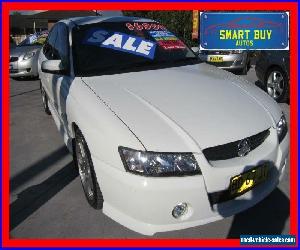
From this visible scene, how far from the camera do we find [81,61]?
3.53 meters

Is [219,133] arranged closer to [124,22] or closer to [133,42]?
[133,42]

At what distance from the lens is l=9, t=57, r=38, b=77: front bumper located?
9102 mm

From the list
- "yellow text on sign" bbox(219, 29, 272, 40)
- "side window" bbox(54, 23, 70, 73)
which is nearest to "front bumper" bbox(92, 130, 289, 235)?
"side window" bbox(54, 23, 70, 73)

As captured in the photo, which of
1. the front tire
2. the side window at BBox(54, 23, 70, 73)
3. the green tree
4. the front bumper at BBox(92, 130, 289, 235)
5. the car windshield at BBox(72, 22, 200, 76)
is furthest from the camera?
the green tree

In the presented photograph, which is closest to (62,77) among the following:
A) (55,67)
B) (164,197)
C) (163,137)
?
(55,67)

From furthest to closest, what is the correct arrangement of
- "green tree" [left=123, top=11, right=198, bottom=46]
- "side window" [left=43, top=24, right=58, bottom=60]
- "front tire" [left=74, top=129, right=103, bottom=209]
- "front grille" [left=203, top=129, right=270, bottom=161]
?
"green tree" [left=123, top=11, right=198, bottom=46]
"side window" [left=43, top=24, right=58, bottom=60]
"front tire" [left=74, top=129, right=103, bottom=209]
"front grille" [left=203, top=129, right=270, bottom=161]

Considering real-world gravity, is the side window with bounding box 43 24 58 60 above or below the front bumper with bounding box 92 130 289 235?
above

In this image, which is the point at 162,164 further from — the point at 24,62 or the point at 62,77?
the point at 24,62

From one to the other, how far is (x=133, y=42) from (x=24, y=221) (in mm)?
2086

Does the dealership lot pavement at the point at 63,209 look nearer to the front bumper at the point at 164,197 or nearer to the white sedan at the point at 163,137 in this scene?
the white sedan at the point at 163,137

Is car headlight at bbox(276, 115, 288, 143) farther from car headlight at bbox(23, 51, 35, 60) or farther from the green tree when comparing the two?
the green tree

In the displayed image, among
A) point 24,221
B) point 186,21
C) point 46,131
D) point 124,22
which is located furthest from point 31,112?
point 186,21

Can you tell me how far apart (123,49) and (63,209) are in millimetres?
1709

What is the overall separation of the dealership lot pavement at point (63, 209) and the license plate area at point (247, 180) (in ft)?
1.42
